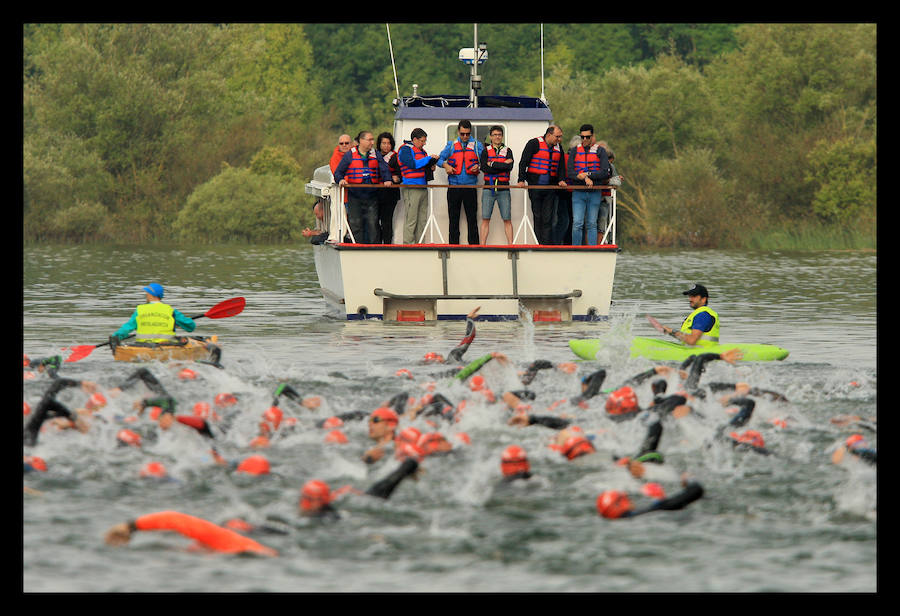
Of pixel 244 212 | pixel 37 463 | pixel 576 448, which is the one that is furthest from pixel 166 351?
pixel 244 212

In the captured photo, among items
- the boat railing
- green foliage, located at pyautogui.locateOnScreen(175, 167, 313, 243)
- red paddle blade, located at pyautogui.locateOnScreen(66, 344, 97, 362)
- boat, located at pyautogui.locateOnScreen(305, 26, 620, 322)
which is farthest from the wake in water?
green foliage, located at pyautogui.locateOnScreen(175, 167, 313, 243)

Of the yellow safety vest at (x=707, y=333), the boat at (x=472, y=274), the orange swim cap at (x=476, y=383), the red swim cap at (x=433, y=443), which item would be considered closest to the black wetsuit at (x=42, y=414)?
the red swim cap at (x=433, y=443)

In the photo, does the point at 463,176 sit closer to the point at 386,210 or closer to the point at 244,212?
the point at 386,210

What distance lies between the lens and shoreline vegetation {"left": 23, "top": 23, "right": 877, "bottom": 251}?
53.1 m

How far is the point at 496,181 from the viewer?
67.5 ft

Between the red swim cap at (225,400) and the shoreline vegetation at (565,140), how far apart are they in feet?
127

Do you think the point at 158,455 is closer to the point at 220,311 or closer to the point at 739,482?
the point at 739,482

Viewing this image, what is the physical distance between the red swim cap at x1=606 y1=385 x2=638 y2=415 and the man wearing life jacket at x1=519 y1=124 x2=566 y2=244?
8.63 metres

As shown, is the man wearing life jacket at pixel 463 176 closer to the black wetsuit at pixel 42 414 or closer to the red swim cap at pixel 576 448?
the black wetsuit at pixel 42 414

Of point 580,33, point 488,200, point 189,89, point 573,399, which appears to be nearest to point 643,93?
point 189,89

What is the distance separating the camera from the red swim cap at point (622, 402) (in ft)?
39.6

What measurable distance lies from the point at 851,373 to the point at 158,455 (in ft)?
26.9

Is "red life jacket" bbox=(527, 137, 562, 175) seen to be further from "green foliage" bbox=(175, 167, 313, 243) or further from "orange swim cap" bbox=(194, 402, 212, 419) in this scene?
"green foliage" bbox=(175, 167, 313, 243)

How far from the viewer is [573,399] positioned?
12945 mm
